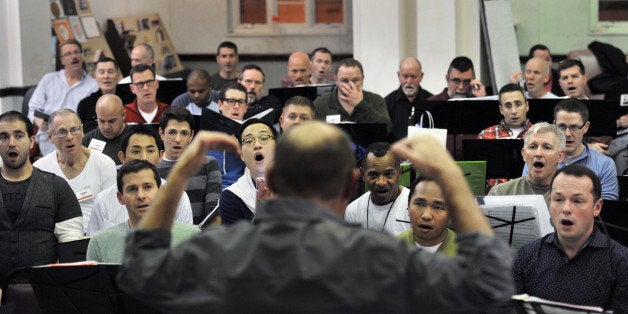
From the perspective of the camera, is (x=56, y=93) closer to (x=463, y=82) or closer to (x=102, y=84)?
(x=102, y=84)

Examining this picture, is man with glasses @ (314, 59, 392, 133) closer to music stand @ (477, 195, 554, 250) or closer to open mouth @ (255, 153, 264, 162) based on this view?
open mouth @ (255, 153, 264, 162)

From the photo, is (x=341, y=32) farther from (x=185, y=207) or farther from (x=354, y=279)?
(x=354, y=279)

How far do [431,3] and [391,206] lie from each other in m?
6.12

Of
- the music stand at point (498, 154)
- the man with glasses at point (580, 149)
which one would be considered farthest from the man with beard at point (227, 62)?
the man with glasses at point (580, 149)

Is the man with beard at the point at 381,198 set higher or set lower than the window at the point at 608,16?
lower

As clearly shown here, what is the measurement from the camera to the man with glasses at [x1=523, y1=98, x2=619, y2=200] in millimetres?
6902

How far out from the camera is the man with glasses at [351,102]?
346 inches

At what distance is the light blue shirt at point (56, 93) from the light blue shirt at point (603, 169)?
478cm

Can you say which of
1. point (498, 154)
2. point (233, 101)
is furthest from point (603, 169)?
point (233, 101)

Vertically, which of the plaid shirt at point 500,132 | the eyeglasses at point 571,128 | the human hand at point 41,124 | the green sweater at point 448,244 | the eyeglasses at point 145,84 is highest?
the eyeglasses at point 145,84

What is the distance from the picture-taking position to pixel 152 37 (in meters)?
14.1

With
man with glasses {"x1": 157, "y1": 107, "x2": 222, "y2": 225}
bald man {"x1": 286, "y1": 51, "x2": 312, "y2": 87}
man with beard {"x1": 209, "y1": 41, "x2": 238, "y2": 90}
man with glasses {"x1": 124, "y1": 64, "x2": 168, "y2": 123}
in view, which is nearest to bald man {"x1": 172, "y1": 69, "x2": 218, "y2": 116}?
man with glasses {"x1": 124, "y1": 64, "x2": 168, "y2": 123}

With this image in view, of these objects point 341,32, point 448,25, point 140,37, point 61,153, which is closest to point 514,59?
point 448,25

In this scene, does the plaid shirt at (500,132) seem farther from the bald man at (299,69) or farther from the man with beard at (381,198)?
the bald man at (299,69)
